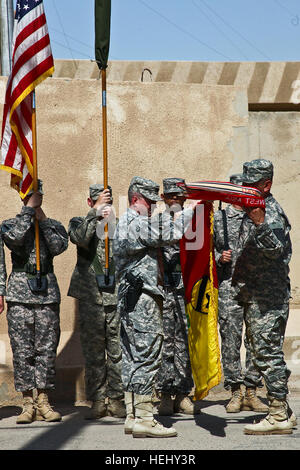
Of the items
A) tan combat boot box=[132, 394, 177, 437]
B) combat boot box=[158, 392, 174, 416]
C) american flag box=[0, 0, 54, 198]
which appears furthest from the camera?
american flag box=[0, 0, 54, 198]

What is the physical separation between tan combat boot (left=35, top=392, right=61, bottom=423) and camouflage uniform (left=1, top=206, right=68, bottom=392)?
0.39ft

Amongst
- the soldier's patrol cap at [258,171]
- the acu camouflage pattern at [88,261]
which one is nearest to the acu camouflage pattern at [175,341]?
the acu camouflage pattern at [88,261]

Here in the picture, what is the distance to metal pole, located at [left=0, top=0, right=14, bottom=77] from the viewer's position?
9.91 m

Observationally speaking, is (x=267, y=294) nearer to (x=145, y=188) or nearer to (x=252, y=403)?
(x=145, y=188)

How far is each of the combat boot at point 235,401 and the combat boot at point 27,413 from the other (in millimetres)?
1661

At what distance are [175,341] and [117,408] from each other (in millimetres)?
751

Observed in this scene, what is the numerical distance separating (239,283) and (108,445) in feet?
4.91

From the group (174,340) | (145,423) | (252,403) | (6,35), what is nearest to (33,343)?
(174,340)

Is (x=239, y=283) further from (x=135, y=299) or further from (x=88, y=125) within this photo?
(x=88, y=125)

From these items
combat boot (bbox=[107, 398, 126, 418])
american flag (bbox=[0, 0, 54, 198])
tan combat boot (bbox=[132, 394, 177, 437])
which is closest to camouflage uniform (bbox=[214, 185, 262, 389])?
combat boot (bbox=[107, 398, 126, 418])

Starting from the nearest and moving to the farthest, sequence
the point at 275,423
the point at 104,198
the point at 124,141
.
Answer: the point at 275,423 → the point at 104,198 → the point at 124,141

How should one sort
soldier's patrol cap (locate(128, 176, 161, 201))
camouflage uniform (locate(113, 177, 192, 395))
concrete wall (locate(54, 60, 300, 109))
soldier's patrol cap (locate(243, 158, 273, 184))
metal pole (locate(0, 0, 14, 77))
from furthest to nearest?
metal pole (locate(0, 0, 14, 77)) < concrete wall (locate(54, 60, 300, 109)) < soldier's patrol cap (locate(128, 176, 161, 201)) < soldier's patrol cap (locate(243, 158, 273, 184)) < camouflage uniform (locate(113, 177, 192, 395))

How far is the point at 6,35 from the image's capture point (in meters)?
10.1

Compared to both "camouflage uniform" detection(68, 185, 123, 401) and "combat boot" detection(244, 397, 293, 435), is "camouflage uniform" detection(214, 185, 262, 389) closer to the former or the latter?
"camouflage uniform" detection(68, 185, 123, 401)
